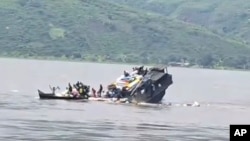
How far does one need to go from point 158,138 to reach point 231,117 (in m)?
28.4

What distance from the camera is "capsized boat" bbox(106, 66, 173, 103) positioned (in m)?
90.2

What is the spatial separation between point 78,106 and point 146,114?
27.6 ft

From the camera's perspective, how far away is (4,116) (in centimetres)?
6150

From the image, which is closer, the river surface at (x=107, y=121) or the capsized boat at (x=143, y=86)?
the river surface at (x=107, y=121)

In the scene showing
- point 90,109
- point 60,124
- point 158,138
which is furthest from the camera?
Result: point 90,109

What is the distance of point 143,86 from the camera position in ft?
296

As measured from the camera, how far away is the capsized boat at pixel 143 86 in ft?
296

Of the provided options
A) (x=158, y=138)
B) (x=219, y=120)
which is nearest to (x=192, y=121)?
(x=219, y=120)

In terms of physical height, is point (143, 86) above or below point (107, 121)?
above

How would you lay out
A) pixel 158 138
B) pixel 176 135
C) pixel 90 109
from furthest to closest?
pixel 90 109 < pixel 176 135 < pixel 158 138

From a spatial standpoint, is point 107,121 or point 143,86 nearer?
point 107,121

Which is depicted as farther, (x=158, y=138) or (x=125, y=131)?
(x=125, y=131)

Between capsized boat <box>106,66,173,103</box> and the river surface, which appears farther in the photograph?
capsized boat <box>106,66,173,103</box>

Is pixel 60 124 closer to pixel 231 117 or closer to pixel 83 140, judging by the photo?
pixel 83 140
